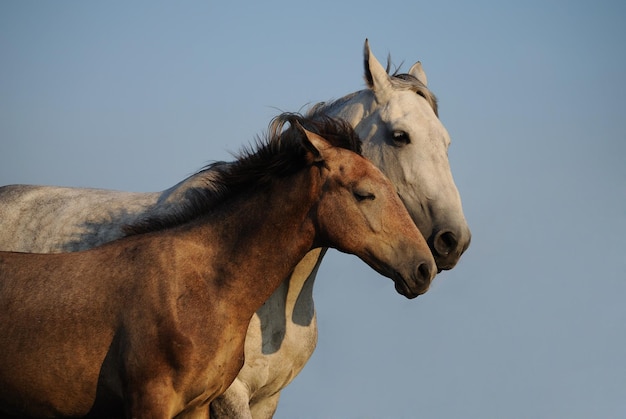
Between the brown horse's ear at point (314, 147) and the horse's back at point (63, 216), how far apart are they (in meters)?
1.83

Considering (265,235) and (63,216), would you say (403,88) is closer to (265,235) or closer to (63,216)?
(265,235)

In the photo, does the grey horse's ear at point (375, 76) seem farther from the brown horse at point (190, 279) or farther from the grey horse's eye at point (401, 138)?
the brown horse at point (190, 279)

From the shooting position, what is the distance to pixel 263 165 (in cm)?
752

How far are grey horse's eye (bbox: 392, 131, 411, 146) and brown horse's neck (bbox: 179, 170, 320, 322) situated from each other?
129cm

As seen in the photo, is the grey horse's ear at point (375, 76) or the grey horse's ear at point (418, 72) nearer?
the grey horse's ear at point (375, 76)

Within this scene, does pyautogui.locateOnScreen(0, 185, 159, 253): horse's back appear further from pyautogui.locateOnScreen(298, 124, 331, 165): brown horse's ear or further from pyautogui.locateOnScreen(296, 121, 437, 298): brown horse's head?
pyautogui.locateOnScreen(296, 121, 437, 298): brown horse's head

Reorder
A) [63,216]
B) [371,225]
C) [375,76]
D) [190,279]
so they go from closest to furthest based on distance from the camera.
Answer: [190,279], [371,225], [375,76], [63,216]

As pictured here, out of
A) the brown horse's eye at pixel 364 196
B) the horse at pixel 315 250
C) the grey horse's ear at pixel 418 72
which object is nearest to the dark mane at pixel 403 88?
the horse at pixel 315 250

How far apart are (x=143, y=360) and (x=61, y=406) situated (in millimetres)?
667

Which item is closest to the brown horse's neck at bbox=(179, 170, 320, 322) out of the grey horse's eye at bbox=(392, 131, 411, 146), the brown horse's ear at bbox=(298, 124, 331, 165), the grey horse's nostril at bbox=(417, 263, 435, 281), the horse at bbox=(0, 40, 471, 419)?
the brown horse's ear at bbox=(298, 124, 331, 165)

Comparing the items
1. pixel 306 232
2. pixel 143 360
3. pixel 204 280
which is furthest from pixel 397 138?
pixel 143 360

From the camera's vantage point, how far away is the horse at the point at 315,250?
320 inches

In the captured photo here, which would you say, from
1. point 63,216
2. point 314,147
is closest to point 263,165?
point 314,147

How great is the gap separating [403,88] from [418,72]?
103 centimetres
